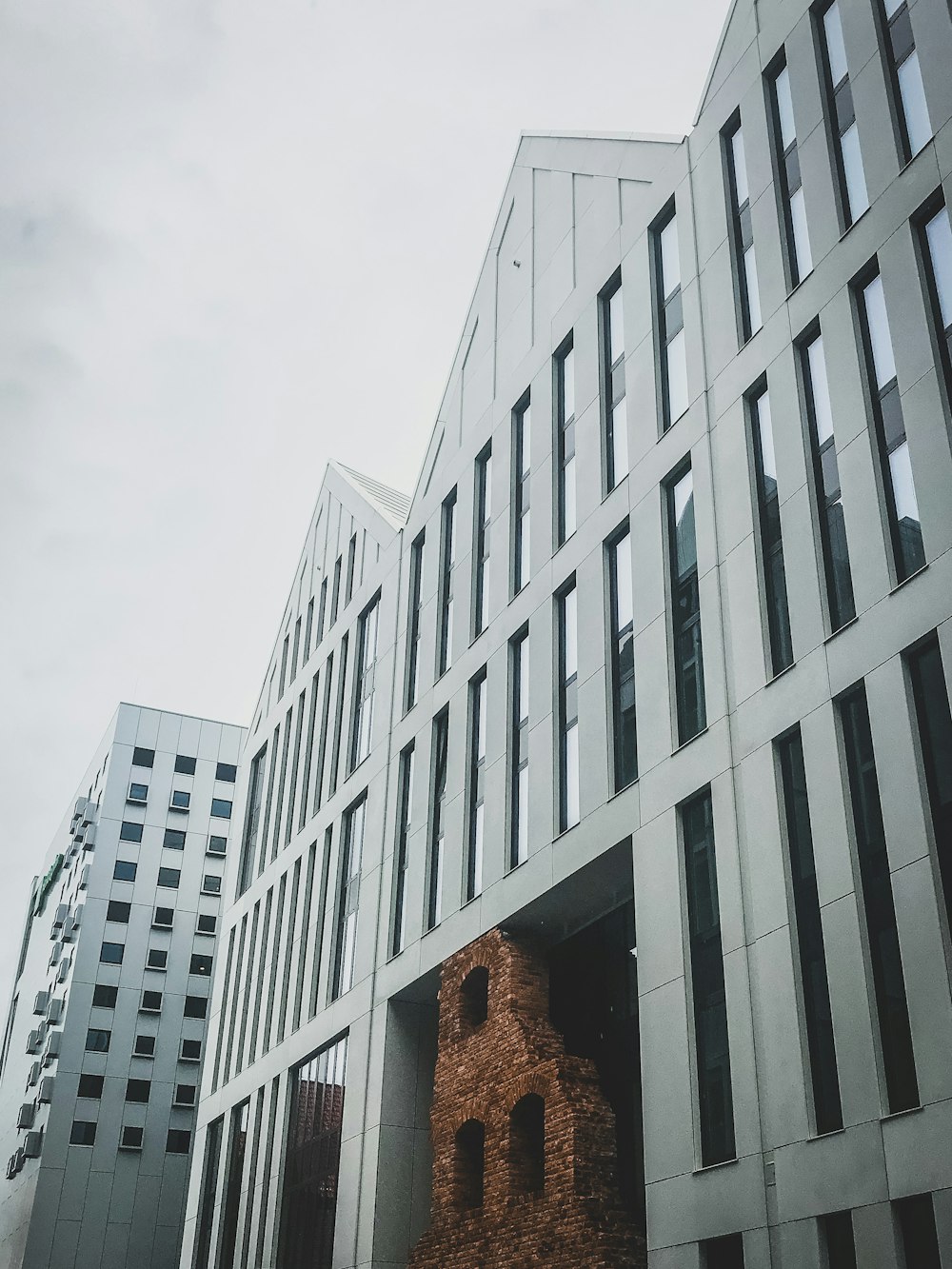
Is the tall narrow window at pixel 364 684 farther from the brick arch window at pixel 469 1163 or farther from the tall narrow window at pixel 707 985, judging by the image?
the tall narrow window at pixel 707 985

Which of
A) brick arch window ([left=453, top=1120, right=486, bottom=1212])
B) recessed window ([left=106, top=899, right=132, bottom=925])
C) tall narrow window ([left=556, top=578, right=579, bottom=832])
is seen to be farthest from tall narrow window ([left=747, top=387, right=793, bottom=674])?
recessed window ([left=106, top=899, right=132, bottom=925])

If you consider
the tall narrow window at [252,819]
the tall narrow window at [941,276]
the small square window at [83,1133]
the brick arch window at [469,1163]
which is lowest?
the brick arch window at [469,1163]

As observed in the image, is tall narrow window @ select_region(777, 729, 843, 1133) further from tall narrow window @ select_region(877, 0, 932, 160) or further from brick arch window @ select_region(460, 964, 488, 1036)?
brick arch window @ select_region(460, 964, 488, 1036)

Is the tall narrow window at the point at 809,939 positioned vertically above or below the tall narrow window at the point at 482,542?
below

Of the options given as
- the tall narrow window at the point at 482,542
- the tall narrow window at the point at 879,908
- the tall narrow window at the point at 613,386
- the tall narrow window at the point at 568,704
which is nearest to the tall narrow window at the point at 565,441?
the tall narrow window at the point at 613,386

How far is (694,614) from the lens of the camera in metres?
23.7

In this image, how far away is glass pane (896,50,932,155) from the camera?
2073 centimetres

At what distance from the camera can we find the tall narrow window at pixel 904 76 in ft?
68.4

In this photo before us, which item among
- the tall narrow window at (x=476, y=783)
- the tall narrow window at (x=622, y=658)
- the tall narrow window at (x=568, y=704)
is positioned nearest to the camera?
the tall narrow window at (x=622, y=658)

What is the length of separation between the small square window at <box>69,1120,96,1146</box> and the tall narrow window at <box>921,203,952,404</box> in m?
55.5

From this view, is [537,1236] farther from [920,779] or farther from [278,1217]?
[278,1217]

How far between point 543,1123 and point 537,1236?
2184 millimetres

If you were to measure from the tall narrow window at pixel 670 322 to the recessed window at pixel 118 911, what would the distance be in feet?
Result: 162

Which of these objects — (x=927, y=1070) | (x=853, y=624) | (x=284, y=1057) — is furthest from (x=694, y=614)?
(x=284, y=1057)
